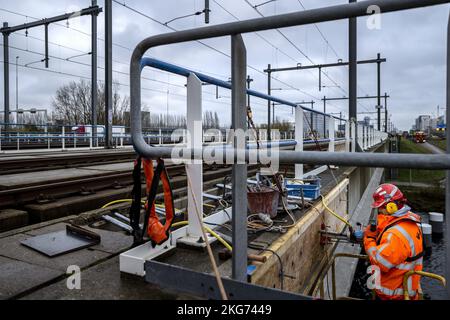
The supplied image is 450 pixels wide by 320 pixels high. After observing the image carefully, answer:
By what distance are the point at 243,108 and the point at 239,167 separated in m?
0.32

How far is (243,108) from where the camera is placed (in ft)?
6.55

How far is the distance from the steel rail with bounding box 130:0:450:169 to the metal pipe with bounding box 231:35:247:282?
0.13 m

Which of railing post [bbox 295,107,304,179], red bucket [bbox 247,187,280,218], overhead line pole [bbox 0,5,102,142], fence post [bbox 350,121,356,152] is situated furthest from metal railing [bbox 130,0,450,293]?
overhead line pole [bbox 0,5,102,142]

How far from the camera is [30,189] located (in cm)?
516

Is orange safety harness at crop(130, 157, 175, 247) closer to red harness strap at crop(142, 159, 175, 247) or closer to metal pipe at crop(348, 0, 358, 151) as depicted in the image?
red harness strap at crop(142, 159, 175, 247)

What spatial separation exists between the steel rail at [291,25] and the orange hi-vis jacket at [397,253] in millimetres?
2171

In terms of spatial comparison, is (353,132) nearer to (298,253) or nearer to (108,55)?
(298,253)

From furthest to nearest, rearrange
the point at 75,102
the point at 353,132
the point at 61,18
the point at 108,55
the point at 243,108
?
1. the point at 75,102
2. the point at 108,55
3. the point at 61,18
4. the point at 353,132
5. the point at 243,108

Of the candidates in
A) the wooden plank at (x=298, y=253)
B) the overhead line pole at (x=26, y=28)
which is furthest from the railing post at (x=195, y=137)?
the overhead line pole at (x=26, y=28)

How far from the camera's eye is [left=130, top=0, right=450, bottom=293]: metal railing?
1.51 meters

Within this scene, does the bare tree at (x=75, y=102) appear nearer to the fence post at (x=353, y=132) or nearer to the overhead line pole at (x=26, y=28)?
the overhead line pole at (x=26, y=28)

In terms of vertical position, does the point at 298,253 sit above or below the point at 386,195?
below

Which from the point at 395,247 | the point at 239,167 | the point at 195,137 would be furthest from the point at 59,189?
the point at 395,247
